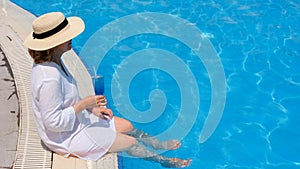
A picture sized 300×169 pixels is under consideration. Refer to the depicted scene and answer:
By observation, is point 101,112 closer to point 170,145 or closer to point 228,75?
point 170,145

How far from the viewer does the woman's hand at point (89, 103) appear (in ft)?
11.9

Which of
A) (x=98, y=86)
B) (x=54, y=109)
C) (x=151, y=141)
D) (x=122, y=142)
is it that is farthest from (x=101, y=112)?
(x=98, y=86)

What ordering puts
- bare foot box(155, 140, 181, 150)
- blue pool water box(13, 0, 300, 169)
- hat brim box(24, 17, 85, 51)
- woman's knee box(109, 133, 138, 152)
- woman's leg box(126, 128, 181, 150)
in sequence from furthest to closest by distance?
blue pool water box(13, 0, 300, 169) → bare foot box(155, 140, 181, 150) → woman's leg box(126, 128, 181, 150) → woman's knee box(109, 133, 138, 152) → hat brim box(24, 17, 85, 51)

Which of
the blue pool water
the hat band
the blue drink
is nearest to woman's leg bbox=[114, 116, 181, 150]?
the blue pool water

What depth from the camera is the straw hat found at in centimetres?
335

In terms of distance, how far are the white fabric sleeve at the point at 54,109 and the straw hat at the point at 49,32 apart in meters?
0.29

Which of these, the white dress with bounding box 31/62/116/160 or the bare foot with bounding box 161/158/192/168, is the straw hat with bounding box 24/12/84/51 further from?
the bare foot with bounding box 161/158/192/168

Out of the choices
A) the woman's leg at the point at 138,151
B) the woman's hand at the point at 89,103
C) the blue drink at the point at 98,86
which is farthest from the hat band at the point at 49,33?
the blue drink at the point at 98,86

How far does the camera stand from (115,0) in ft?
29.4

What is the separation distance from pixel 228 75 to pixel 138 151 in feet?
9.38

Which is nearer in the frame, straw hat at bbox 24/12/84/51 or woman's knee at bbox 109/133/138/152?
straw hat at bbox 24/12/84/51

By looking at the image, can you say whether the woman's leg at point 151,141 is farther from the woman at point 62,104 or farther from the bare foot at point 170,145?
the woman at point 62,104

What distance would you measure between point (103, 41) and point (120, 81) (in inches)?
49.7

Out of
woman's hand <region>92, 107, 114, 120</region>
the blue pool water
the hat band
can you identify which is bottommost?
woman's hand <region>92, 107, 114, 120</region>
